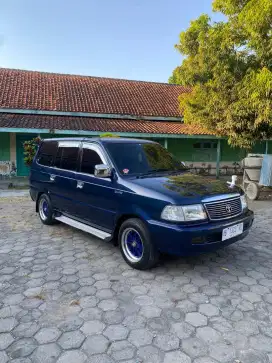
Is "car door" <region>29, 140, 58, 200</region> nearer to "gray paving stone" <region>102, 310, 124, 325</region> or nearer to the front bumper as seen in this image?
the front bumper

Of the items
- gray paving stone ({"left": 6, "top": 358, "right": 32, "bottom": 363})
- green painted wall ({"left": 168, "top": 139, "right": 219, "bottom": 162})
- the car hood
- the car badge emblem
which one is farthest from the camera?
green painted wall ({"left": 168, "top": 139, "right": 219, "bottom": 162})

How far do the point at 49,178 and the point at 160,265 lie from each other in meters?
2.91

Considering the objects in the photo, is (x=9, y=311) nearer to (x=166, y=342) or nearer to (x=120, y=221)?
(x=166, y=342)

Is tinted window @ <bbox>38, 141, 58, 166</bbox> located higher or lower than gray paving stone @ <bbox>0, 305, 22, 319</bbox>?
higher

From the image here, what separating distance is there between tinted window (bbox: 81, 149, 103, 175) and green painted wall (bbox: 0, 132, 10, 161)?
11.1 metres

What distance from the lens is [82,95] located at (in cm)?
1630

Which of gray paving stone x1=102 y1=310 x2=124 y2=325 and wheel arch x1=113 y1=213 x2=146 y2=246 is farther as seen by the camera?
wheel arch x1=113 y1=213 x2=146 y2=246

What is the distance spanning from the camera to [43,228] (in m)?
5.95

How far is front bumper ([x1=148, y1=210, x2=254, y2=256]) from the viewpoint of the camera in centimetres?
337

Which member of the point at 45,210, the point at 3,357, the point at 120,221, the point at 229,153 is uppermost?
the point at 229,153

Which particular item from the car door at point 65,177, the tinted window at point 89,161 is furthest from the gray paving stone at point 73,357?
the car door at point 65,177

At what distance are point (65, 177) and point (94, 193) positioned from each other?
953 mm

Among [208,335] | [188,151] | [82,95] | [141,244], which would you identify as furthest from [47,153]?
[188,151]

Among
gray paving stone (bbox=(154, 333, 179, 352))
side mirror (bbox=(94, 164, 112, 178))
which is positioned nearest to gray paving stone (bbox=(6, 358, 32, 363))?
gray paving stone (bbox=(154, 333, 179, 352))
